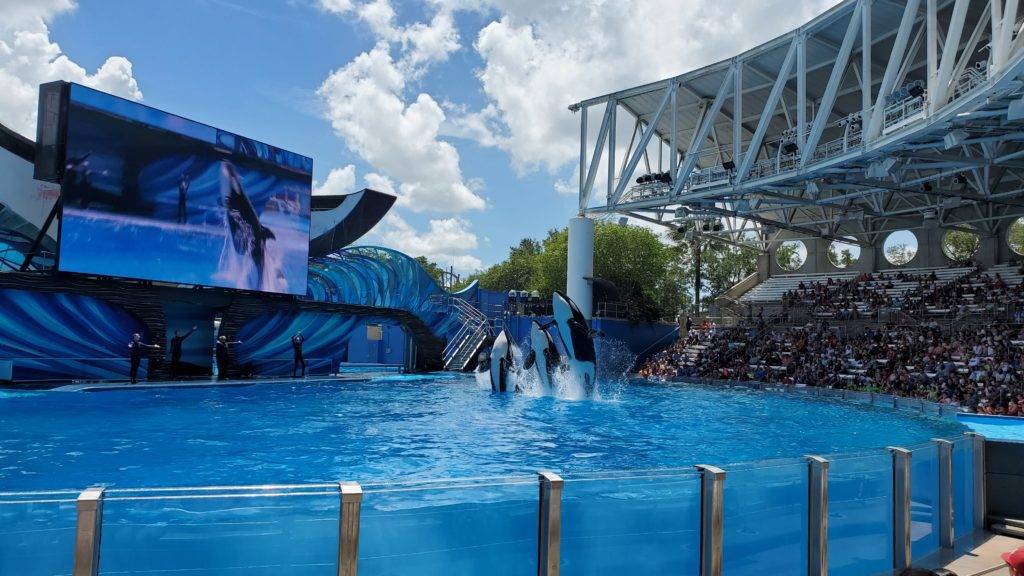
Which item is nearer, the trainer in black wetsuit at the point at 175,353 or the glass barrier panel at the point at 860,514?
the glass barrier panel at the point at 860,514

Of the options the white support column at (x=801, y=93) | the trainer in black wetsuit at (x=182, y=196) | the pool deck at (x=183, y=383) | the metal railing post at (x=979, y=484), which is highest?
the white support column at (x=801, y=93)

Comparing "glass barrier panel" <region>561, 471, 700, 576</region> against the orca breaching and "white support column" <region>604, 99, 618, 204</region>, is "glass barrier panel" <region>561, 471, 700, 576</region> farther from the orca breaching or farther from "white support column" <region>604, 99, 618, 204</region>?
"white support column" <region>604, 99, 618, 204</region>

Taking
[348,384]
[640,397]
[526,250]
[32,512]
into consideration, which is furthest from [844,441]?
[526,250]

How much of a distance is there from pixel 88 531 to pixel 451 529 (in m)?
1.39

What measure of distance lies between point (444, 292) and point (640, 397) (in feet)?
38.6

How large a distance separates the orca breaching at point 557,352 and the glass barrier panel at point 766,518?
1140cm

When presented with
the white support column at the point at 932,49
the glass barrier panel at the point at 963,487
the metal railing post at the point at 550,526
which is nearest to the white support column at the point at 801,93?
the white support column at the point at 932,49

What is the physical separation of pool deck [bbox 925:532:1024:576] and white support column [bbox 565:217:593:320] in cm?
2140

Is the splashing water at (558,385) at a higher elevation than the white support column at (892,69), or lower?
lower

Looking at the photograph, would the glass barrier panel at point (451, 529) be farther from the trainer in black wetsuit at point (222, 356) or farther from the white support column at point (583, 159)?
the white support column at point (583, 159)

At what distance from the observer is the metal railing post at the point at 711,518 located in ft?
11.1

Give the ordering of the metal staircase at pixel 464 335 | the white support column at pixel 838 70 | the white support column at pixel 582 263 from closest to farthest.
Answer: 1. the white support column at pixel 838 70
2. the metal staircase at pixel 464 335
3. the white support column at pixel 582 263

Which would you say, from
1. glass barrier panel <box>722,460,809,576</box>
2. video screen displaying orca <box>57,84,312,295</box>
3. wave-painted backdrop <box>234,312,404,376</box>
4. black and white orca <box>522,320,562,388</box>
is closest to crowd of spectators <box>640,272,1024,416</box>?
A: black and white orca <box>522,320,562,388</box>

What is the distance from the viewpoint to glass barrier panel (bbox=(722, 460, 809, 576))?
350 centimetres
